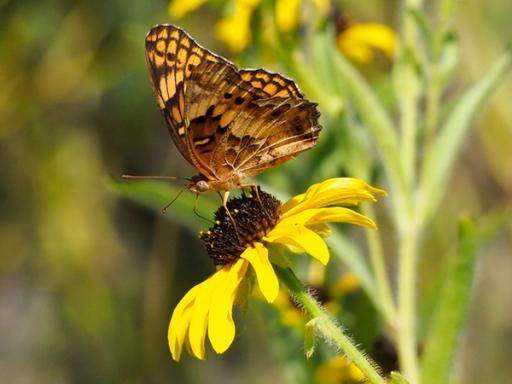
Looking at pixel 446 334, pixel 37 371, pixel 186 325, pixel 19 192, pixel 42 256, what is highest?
pixel 19 192

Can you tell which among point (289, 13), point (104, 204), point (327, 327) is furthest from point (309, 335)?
point (104, 204)

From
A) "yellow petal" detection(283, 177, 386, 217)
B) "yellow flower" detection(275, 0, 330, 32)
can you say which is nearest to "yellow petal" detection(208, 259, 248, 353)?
"yellow petal" detection(283, 177, 386, 217)

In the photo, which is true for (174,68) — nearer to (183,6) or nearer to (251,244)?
(251,244)

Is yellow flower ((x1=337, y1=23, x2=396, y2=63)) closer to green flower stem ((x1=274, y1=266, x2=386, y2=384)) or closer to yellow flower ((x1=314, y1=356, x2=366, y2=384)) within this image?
yellow flower ((x1=314, y1=356, x2=366, y2=384))

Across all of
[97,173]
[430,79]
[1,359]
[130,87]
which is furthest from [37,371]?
[430,79]

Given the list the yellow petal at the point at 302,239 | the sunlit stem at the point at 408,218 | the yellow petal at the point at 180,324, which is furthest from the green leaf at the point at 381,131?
the yellow petal at the point at 180,324

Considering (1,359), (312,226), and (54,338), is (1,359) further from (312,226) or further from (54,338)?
(312,226)
